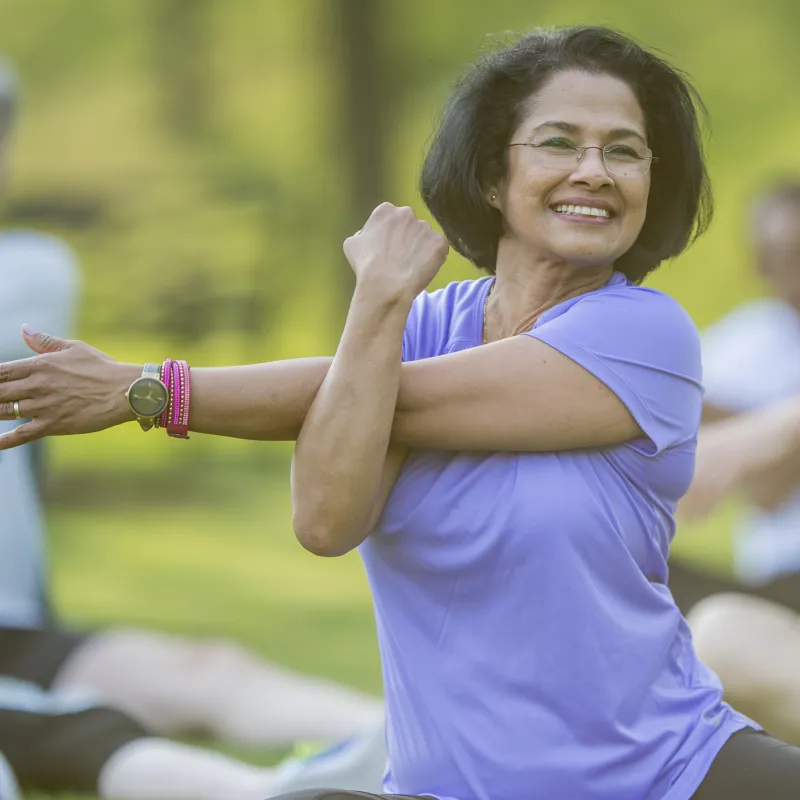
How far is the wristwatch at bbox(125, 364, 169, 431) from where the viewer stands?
1968 mm

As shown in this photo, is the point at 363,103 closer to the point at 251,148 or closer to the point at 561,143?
the point at 251,148

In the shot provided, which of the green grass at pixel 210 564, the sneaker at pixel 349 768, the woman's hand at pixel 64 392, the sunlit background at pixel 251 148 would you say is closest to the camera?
the woman's hand at pixel 64 392

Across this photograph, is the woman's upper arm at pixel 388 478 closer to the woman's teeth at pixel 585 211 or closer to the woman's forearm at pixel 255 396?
the woman's forearm at pixel 255 396

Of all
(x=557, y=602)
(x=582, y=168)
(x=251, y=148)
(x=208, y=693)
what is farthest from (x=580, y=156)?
(x=251, y=148)

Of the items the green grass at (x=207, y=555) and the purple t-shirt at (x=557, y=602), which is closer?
the purple t-shirt at (x=557, y=602)

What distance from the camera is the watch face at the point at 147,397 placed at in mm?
1967

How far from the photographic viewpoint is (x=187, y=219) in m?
12.6

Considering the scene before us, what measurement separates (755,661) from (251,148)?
1029cm

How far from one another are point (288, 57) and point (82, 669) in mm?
9680

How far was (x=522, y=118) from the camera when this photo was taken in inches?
87.6

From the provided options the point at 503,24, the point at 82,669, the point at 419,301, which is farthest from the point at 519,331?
the point at 503,24

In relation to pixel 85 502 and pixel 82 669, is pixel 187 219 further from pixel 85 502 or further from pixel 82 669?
pixel 82 669

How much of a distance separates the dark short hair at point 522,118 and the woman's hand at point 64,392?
2.19ft

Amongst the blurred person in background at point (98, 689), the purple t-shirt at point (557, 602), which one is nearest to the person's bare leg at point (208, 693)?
the blurred person in background at point (98, 689)
